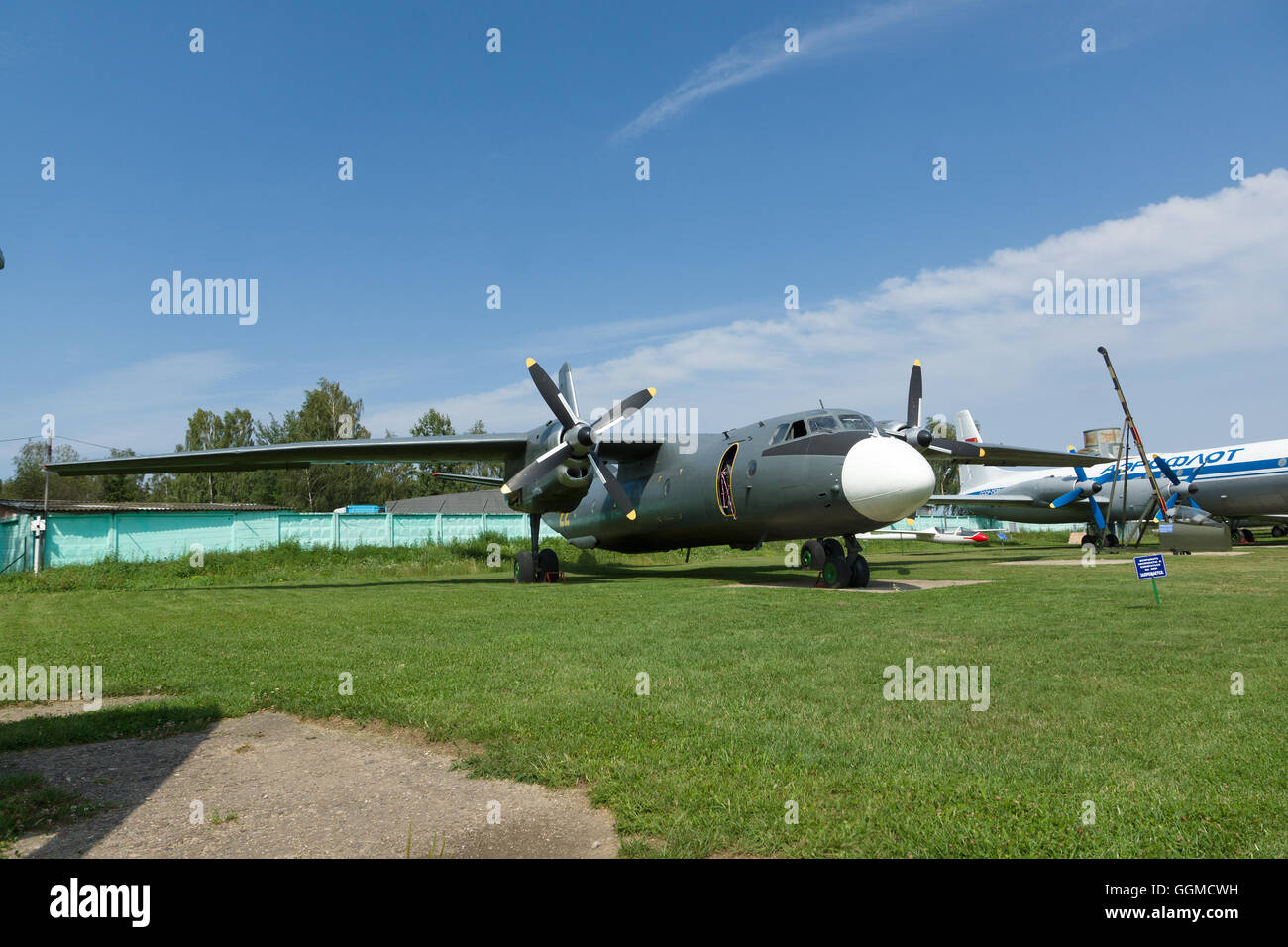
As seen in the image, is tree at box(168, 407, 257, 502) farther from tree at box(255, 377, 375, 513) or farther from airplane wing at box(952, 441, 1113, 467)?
airplane wing at box(952, 441, 1113, 467)

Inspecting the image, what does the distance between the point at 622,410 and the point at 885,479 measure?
302 inches

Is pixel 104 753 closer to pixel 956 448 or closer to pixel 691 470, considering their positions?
pixel 691 470

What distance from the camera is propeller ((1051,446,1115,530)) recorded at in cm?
3856

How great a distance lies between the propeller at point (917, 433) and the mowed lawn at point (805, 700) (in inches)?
224

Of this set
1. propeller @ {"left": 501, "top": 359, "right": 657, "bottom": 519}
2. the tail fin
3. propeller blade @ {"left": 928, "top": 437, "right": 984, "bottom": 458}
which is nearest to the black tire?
propeller @ {"left": 501, "top": 359, "right": 657, "bottom": 519}

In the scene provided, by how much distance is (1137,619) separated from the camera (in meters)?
10.7

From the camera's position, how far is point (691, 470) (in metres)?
19.9

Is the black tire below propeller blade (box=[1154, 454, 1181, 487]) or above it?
below

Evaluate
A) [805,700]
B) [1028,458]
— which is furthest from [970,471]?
[805,700]

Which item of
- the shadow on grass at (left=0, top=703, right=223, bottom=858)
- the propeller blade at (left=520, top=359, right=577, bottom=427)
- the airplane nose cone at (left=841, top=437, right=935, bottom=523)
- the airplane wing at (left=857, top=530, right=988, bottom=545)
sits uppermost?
the propeller blade at (left=520, top=359, right=577, bottom=427)

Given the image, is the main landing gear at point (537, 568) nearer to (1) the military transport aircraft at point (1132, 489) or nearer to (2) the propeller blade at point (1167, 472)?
(1) the military transport aircraft at point (1132, 489)

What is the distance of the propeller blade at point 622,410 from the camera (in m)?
19.4
